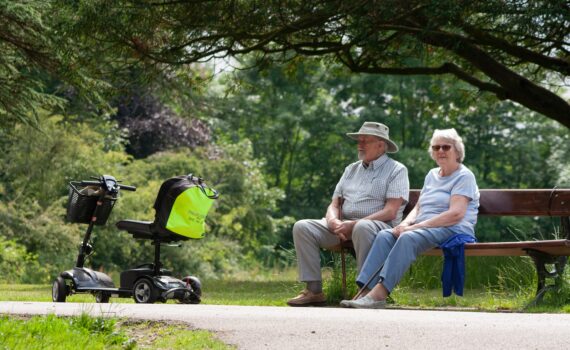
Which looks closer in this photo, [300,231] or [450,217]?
[450,217]

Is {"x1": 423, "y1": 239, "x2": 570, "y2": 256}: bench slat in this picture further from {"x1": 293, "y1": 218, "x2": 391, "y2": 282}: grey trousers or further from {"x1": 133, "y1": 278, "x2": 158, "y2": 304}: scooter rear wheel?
{"x1": 133, "y1": 278, "x2": 158, "y2": 304}: scooter rear wheel

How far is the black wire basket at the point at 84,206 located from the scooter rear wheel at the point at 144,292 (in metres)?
0.67

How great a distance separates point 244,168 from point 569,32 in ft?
47.3

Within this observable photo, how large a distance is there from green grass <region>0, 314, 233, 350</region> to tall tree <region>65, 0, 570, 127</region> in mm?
5745

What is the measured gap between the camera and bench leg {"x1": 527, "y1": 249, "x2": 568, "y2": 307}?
8.27 meters

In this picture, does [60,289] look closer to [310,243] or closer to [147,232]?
[147,232]

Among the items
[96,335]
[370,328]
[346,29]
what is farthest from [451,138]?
[346,29]

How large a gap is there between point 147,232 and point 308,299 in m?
1.49

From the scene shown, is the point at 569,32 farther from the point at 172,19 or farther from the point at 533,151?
the point at 533,151

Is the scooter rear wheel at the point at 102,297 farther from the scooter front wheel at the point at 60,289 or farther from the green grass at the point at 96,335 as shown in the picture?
the green grass at the point at 96,335

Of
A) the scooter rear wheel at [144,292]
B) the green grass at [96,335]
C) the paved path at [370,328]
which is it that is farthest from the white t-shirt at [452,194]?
the green grass at [96,335]

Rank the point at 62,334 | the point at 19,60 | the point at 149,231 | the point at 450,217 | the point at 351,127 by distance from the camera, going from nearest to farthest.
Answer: the point at 62,334
the point at 450,217
the point at 149,231
the point at 19,60
the point at 351,127

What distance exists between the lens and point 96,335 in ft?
19.4

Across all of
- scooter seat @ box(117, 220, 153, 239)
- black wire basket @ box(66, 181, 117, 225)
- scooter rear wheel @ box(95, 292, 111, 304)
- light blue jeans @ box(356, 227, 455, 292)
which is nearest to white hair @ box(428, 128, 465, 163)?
light blue jeans @ box(356, 227, 455, 292)
